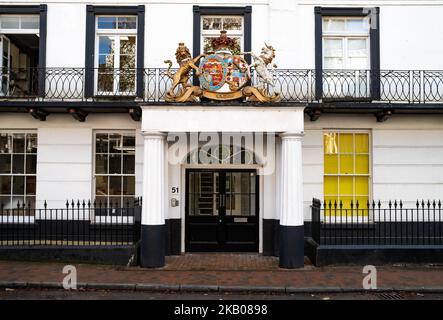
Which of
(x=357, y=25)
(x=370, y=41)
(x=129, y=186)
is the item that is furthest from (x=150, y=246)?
(x=357, y=25)

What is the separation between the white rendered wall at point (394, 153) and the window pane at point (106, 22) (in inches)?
261

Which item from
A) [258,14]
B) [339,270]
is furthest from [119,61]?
[339,270]

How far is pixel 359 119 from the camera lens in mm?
11672

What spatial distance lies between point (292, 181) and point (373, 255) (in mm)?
2880

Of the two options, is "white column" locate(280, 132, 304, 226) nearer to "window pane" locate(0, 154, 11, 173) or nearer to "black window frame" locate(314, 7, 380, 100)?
"black window frame" locate(314, 7, 380, 100)

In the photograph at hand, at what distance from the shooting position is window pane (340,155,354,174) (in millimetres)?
11906

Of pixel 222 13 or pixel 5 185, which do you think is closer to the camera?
pixel 222 13

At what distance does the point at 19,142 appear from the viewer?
12.0 meters

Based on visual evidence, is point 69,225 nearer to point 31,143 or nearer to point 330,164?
point 31,143

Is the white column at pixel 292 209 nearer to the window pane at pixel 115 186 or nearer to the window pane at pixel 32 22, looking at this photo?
the window pane at pixel 115 186

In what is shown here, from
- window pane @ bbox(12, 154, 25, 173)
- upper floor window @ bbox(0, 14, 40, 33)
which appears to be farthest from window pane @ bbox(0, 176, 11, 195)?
upper floor window @ bbox(0, 14, 40, 33)

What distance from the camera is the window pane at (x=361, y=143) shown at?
11922 millimetres

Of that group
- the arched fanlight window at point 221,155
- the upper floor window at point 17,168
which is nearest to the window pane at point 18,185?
the upper floor window at point 17,168
